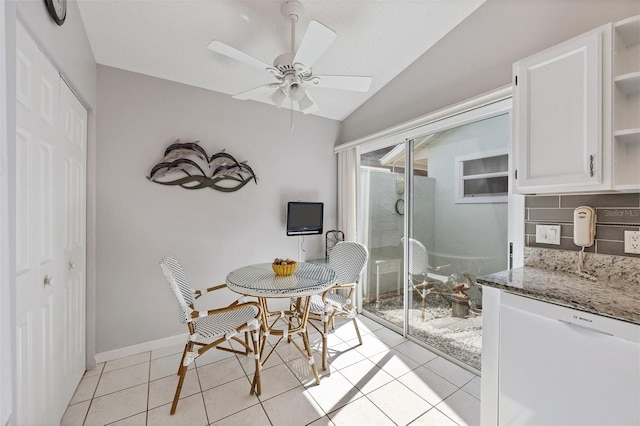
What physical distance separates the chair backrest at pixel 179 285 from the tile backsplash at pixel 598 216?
245 cm

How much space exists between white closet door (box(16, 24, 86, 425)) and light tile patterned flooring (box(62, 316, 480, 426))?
33 centimetres

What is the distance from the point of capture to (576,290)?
Result: 4.51 ft

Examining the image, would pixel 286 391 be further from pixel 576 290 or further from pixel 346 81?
pixel 346 81

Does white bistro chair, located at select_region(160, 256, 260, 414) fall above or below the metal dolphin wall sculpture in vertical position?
below

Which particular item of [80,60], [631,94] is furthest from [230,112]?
[631,94]

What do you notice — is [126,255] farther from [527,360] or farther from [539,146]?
[539,146]

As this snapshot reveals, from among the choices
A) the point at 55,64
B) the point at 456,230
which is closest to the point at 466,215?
the point at 456,230

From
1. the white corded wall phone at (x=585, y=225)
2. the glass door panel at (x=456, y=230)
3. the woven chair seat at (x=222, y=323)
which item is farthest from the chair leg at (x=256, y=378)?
the white corded wall phone at (x=585, y=225)

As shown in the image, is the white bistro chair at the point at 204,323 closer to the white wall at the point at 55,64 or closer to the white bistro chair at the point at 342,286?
the white bistro chair at the point at 342,286

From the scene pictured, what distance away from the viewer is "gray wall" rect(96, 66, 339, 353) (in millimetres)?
2451

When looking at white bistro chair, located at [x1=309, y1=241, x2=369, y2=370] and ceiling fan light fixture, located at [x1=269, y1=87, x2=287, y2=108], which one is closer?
ceiling fan light fixture, located at [x1=269, y1=87, x2=287, y2=108]

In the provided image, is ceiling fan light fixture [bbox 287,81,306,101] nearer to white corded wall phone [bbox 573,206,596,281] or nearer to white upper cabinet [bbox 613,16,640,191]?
white upper cabinet [bbox 613,16,640,191]

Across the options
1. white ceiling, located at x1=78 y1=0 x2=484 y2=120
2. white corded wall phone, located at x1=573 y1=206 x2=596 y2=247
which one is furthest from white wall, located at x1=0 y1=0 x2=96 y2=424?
white corded wall phone, located at x1=573 y1=206 x2=596 y2=247

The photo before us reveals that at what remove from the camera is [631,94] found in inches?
56.5
